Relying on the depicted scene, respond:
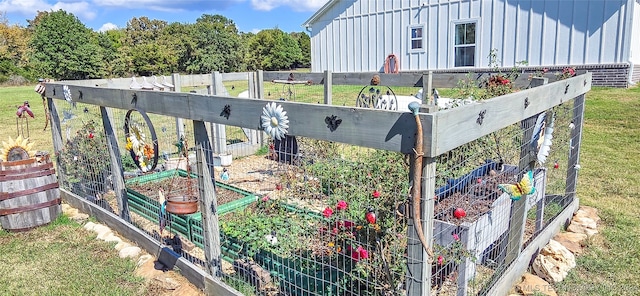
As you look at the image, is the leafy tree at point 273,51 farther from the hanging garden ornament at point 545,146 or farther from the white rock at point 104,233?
the hanging garden ornament at point 545,146

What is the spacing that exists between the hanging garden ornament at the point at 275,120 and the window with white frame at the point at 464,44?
41.9ft

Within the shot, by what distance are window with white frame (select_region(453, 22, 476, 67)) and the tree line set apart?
77.0 feet

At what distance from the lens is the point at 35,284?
3273 millimetres

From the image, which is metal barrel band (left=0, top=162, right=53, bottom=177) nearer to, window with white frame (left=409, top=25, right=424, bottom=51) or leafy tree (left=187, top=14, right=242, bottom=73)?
window with white frame (left=409, top=25, right=424, bottom=51)

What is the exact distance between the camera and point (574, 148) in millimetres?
3957

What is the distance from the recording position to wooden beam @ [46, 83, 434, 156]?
1708 millimetres

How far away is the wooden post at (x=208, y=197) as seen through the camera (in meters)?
2.85

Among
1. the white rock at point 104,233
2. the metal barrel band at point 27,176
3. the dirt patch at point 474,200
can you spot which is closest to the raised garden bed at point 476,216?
the dirt patch at point 474,200

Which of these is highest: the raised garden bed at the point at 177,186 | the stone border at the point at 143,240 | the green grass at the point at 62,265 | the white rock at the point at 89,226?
the raised garden bed at the point at 177,186

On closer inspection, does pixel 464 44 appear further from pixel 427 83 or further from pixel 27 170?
pixel 27 170

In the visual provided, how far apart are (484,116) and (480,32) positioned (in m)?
12.7

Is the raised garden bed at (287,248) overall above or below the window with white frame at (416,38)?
below

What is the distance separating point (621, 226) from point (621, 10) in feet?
30.8

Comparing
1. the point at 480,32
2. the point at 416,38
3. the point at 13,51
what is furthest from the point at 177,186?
the point at 13,51
